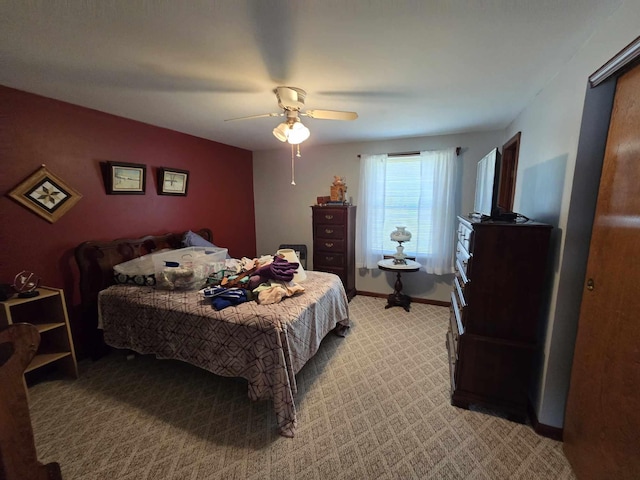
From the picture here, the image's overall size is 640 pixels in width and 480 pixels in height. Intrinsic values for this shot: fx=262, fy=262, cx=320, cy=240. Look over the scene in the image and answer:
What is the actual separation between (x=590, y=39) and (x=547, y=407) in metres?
2.12

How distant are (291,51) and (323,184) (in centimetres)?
265

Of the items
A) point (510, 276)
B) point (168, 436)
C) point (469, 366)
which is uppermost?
point (510, 276)

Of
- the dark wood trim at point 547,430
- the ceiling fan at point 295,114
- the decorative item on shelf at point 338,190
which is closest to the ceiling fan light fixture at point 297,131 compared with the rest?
the ceiling fan at point 295,114

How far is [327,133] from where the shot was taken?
3299 millimetres

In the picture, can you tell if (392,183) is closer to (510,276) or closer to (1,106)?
(510,276)

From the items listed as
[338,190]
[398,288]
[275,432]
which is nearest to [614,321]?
[275,432]

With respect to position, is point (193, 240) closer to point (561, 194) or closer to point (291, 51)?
point (291, 51)

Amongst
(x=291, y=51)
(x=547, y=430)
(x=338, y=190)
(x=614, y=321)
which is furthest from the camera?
(x=338, y=190)

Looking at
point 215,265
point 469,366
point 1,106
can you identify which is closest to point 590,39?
point 469,366

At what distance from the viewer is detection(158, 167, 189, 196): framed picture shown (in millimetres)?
3033

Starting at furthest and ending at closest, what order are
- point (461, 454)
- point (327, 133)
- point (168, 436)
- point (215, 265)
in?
point (327, 133), point (215, 265), point (168, 436), point (461, 454)

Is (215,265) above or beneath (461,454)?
above

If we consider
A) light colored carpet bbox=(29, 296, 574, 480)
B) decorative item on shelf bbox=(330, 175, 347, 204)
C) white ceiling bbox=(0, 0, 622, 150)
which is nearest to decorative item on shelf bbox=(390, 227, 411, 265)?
decorative item on shelf bbox=(330, 175, 347, 204)

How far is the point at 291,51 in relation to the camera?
1.48 m
